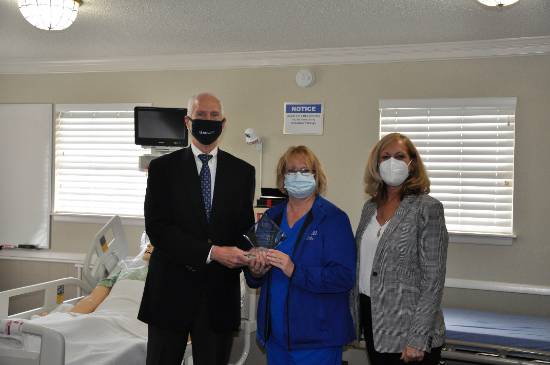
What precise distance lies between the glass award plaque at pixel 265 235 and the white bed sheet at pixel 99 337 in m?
1.13

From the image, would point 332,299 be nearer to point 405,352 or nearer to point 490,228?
point 405,352

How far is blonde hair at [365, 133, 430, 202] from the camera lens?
2.03m

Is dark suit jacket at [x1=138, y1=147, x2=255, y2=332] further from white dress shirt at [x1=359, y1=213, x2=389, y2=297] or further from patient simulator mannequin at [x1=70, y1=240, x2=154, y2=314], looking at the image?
patient simulator mannequin at [x1=70, y1=240, x2=154, y2=314]

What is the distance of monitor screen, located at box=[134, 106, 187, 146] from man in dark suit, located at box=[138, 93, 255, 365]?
2.10 metres

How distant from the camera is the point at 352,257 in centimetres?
197

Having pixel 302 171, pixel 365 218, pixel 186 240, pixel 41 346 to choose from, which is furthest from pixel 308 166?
pixel 41 346

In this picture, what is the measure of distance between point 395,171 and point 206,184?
71cm

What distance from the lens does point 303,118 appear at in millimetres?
4375

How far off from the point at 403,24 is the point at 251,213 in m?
2.06

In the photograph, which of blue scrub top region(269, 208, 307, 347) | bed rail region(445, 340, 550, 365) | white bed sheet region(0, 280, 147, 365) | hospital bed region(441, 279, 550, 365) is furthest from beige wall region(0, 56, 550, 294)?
blue scrub top region(269, 208, 307, 347)

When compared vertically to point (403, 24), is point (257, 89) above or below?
below

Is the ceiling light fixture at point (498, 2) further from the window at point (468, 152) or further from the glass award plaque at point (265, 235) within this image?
the glass award plaque at point (265, 235)

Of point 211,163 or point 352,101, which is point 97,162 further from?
point 211,163

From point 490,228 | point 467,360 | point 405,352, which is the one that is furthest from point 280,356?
point 490,228
